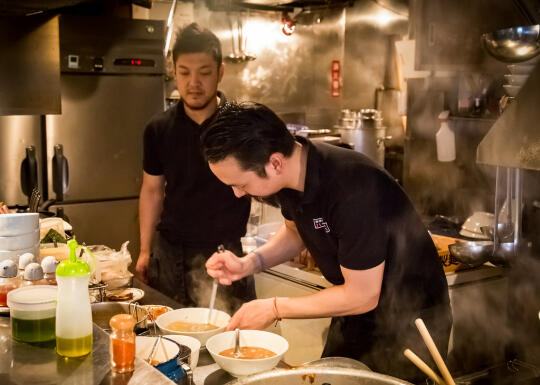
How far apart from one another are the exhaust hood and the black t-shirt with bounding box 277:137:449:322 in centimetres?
38

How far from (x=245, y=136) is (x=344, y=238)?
0.47 meters

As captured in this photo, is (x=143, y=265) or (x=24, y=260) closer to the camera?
(x=24, y=260)

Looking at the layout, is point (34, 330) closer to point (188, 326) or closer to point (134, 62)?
point (188, 326)

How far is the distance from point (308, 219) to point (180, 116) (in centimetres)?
149

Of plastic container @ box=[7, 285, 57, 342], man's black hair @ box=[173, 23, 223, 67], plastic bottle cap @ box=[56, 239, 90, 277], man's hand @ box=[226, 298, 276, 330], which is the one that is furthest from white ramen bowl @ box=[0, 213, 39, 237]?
man's black hair @ box=[173, 23, 223, 67]

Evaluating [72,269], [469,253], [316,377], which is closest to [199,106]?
[469,253]

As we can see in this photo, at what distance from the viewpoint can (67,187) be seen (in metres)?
4.88

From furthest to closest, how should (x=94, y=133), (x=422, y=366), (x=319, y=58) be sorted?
(x=319, y=58)
(x=94, y=133)
(x=422, y=366)

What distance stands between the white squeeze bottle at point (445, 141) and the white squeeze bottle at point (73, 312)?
138 inches

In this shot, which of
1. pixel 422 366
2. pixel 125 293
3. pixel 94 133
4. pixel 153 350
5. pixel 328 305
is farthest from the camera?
pixel 94 133

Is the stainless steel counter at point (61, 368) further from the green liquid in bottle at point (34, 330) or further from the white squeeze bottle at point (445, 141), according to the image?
the white squeeze bottle at point (445, 141)

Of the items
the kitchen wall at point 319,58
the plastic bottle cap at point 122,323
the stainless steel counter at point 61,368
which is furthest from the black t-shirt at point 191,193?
the kitchen wall at point 319,58

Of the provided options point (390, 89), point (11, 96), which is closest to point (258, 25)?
point (390, 89)

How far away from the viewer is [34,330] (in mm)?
1648
